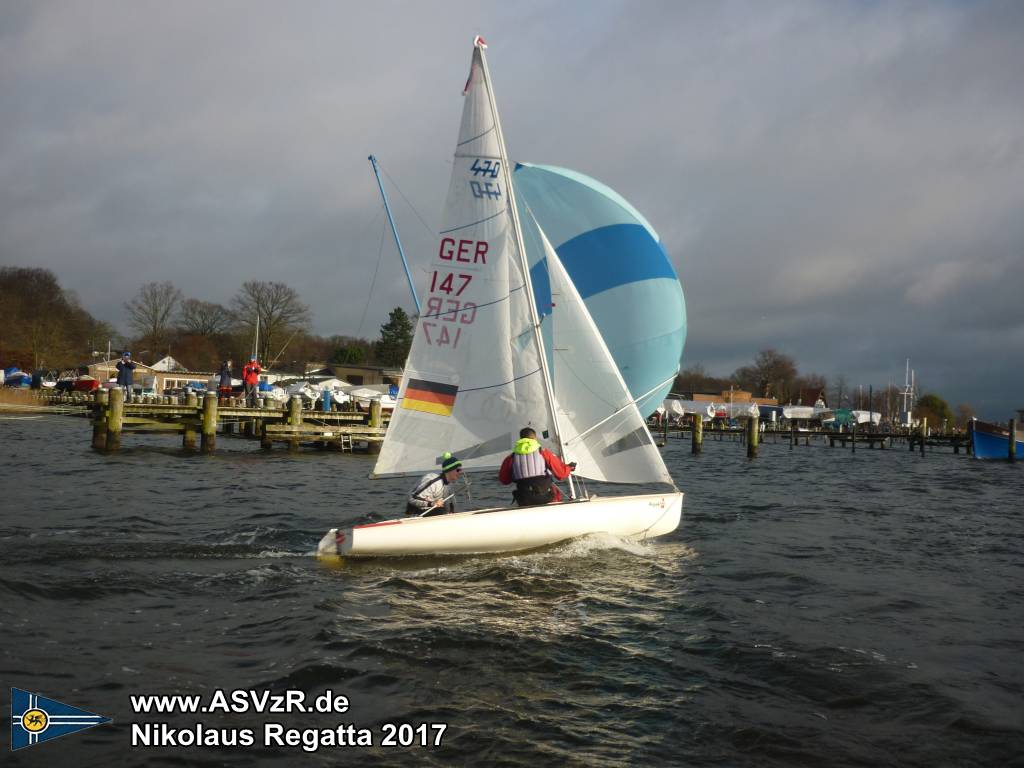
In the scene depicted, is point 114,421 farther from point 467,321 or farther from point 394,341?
point 394,341

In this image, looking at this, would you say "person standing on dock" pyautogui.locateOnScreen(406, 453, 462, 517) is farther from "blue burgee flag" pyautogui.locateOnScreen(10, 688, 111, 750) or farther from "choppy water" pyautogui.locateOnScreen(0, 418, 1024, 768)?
"blue burgee flag" pyautogui.locateOnScreen(10, 688, 111, 750)

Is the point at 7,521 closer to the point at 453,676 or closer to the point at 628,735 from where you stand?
the point at 453,676

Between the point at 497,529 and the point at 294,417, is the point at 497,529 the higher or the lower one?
the lower one

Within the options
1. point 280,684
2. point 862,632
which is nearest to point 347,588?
point 280,684

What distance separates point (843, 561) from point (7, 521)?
12.0 meters

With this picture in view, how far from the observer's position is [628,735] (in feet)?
16.6

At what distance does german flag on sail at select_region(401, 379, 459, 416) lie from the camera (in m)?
10.3

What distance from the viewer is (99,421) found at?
23781 millimetres

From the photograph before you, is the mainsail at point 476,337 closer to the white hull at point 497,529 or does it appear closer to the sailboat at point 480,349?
the sailboat at point 480,349

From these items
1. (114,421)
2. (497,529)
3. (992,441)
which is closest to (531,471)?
(497,529)

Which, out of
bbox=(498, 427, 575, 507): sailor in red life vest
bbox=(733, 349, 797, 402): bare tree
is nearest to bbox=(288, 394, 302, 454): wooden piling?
bbox=(498, 427, 575, 507): sailor in red life vest

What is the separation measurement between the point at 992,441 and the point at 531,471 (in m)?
39.8

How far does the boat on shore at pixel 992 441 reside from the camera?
132 ft

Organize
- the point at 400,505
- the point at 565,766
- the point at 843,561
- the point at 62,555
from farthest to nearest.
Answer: the point at 400,505
the point at 843,561
the point at 62,555
the point at 565,766
